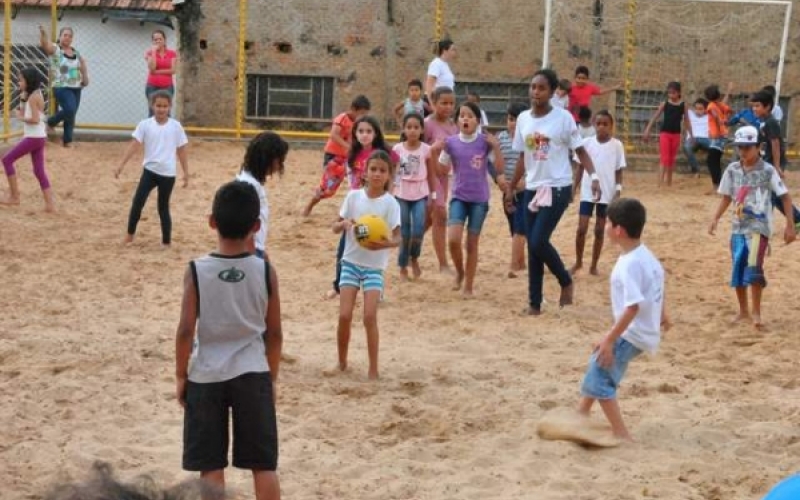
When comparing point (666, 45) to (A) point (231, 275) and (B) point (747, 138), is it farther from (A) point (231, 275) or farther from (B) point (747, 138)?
(A) point (231, 275)

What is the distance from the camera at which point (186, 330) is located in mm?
5129

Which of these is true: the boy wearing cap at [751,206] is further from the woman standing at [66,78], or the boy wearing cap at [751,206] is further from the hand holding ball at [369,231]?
the woman standing at [66,78]

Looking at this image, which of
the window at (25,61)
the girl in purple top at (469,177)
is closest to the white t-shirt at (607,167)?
the girl in purple top at (469,177)

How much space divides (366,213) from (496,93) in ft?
42.6

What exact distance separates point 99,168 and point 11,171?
300cm

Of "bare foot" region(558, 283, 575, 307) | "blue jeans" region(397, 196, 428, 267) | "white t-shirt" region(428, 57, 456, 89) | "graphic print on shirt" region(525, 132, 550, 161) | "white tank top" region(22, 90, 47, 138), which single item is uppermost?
"white t-shirt" region(428, 57, 456, 89)

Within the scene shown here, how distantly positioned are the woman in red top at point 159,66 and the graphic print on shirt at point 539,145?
30.3 feet

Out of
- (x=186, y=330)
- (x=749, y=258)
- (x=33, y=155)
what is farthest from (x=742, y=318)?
(x=33, y=155)

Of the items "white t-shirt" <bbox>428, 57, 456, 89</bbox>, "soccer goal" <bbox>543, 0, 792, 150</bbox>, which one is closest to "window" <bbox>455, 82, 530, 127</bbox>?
"soccer goal" <bbox>543, 0, 792, 150</bbox>

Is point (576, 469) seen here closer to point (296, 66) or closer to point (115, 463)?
point (115, 463)

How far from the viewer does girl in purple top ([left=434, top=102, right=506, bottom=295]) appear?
1059 centimetres

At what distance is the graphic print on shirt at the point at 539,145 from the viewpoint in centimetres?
988

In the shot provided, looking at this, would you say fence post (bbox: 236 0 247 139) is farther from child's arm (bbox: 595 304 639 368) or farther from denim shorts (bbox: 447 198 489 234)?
child's arm (bbox: 595 304 639 368)

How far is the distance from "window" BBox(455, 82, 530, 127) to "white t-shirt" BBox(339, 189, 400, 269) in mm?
12690
